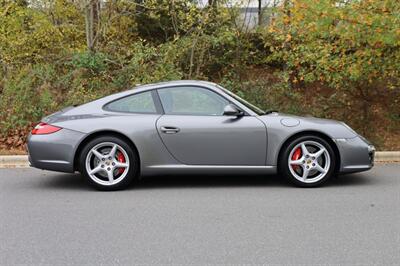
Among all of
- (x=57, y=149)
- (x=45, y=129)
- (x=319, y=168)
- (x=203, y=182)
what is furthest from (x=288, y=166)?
(x=45, y=129)

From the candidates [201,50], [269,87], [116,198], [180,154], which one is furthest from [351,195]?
[201,50]

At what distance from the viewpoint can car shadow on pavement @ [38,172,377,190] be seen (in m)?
6.75

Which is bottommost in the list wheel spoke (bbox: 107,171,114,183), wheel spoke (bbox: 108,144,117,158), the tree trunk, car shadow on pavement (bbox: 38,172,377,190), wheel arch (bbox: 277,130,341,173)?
car shadow on pavement (bbox: 38,172,377,190)

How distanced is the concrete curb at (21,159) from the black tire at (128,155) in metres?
2.36

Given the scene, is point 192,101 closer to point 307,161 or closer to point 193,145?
point 193,145

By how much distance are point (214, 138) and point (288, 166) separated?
0.98 m

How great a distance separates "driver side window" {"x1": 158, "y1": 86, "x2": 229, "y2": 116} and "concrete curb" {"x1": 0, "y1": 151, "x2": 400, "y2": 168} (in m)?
3.02

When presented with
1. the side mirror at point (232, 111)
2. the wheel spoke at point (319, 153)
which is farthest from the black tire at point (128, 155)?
the wheel spoke at point (319, 153)

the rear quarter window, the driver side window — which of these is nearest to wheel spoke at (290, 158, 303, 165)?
the driver side window

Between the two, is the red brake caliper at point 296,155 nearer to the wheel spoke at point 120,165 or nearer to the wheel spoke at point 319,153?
the wheel spoke at point 319,153

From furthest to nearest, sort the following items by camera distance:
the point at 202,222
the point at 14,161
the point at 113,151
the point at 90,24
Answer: the point at 90,24 < the point at 14,161 < the point at 113,151 < the point at 202,222

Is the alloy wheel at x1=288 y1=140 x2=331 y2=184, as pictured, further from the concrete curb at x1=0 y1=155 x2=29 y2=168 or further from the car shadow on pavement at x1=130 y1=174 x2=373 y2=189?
the concrete curb at x1=0 y1=155 x2=29 y2=168

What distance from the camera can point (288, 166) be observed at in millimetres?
6469

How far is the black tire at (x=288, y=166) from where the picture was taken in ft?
21.2
